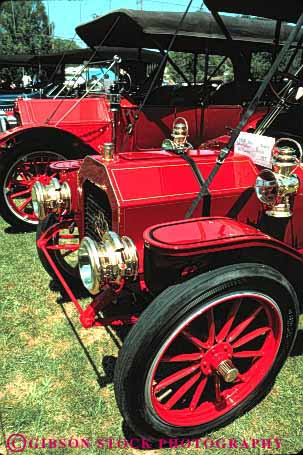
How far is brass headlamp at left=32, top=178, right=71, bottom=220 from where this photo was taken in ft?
8.89

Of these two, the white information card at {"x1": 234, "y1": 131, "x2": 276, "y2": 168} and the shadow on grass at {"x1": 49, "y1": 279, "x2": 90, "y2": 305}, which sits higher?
the white information card at {"x1": 234, "y1": 131, "x2": 276, "y2": 168}

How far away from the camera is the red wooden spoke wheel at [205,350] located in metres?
1.62

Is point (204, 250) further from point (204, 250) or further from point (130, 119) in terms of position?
point (130, 119)

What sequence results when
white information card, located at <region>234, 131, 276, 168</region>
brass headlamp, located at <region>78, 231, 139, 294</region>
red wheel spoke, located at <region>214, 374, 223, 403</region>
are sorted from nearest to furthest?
brass headlamp, located at <region>78, 231, 139, 294</region> < red wheel spoke, located at <region>214, 374, 223, 403</region> < white information card, located at <region>234, 131, 276, 168</region>

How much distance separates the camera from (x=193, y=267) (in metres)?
1.99

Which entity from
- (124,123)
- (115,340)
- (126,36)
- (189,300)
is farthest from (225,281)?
(126,36)

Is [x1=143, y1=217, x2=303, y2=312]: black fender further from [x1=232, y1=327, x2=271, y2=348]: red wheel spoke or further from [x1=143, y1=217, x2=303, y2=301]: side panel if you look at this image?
[x1=232, y1=327, x2=271, y2=348]: red wheel spoke

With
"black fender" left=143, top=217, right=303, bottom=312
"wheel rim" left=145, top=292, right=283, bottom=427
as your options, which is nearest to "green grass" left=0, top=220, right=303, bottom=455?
"wheel rim" left=145, top=292, right=283, bottom=427

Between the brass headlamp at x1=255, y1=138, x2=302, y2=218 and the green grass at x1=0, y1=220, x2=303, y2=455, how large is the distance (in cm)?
104

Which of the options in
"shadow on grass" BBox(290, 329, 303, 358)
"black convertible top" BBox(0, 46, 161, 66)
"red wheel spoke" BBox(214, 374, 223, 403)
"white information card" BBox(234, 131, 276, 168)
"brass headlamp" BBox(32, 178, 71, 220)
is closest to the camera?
"red wheel spoke" BBox(214, 374, 223, 403)

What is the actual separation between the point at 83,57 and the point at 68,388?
10155 mm

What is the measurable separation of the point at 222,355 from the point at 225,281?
437 millimetres

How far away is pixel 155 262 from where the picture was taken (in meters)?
1.89

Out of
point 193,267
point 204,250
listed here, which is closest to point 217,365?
point 193,267
